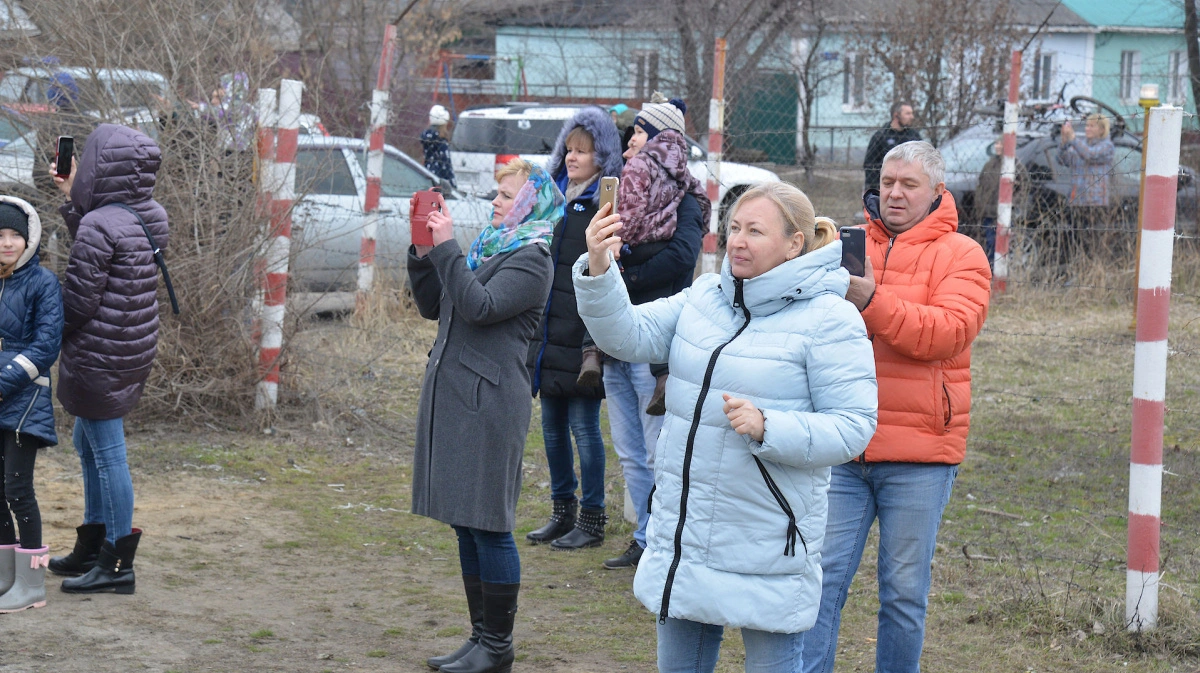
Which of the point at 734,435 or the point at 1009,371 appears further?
the point at 1009,371

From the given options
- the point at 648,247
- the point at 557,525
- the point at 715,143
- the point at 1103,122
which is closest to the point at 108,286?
the point at 648,247

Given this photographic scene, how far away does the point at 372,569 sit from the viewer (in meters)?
5.09

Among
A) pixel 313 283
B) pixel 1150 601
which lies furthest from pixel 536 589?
pixel 313 283

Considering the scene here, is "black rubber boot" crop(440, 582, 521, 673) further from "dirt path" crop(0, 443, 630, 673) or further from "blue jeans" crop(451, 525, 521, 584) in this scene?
"dirt path" crop(0, 443, 630, 673)

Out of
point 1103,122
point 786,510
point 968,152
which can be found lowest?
point 786,510

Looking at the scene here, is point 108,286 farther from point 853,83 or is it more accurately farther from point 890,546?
point 853,83

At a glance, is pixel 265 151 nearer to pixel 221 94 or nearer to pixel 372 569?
pixel 221 94

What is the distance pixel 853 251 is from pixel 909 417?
0.51m

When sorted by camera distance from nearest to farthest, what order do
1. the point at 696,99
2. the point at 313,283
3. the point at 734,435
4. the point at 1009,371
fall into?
the point at 734,435 → the point at 313,283 → the point at 1009,371 → the point at 696,99

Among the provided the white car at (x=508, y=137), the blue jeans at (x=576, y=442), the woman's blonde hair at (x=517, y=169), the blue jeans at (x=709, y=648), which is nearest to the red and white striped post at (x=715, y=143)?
the blue jeans at (x=576, y=442)

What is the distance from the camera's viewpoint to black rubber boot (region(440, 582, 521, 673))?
3914 mm

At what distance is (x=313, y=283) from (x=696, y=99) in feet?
29.1

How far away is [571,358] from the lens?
5.09m

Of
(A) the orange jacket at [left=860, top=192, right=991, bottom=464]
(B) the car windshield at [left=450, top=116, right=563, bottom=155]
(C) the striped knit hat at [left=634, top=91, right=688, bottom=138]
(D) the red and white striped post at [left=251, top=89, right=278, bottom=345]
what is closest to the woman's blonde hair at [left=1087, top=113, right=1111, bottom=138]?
(B) the car windshield at [left=450, top=116, right=563, bottom=155]
